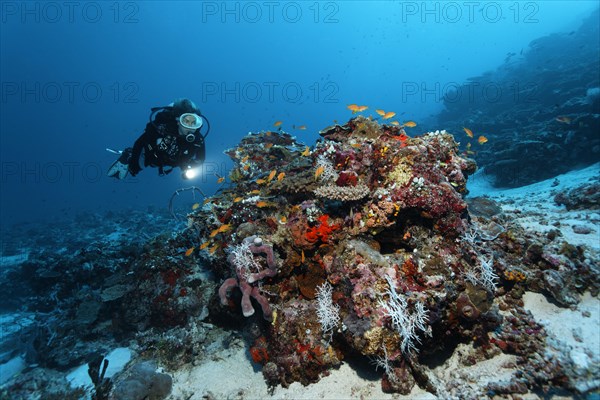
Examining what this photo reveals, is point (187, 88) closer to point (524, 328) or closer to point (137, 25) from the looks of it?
point (137, 25)

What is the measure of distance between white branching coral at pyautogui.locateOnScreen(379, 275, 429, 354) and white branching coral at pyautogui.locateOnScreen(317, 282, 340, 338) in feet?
2.59

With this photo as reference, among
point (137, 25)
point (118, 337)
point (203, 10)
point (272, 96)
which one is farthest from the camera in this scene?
point (272, 96)

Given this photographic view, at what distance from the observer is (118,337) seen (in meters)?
6.68

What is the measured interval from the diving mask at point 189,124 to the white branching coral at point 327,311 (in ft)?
17.6

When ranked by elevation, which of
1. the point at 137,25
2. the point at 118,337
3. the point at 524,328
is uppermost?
the point at 137,25

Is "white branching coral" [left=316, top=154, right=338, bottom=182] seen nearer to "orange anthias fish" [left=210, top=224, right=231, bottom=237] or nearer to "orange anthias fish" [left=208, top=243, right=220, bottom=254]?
"orange anthias fish" [left=210, top=224, right=231, bottom=237]

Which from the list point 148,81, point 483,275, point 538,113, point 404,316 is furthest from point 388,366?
point 148,81

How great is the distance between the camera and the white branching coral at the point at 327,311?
155 inches

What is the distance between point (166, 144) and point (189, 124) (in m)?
1.07

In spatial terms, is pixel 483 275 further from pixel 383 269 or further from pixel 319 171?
pixel 319 171

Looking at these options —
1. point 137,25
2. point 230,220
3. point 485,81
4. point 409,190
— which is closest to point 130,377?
point 230,220

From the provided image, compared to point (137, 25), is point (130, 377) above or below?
below

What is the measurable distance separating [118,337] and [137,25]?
4910 inches

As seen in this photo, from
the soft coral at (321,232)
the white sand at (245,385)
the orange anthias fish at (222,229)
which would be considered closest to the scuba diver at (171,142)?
the orange anthias fish at (222,229)
